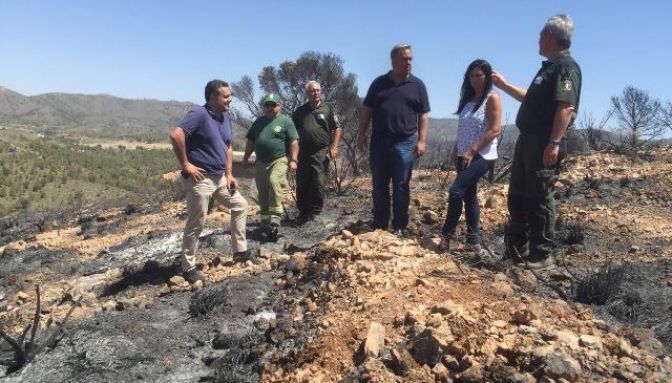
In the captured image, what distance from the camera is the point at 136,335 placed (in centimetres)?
362

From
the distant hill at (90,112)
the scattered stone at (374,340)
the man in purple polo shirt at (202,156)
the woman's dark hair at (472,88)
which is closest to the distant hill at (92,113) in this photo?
the distant hill at (90,112)

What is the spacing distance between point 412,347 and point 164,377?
149 centimetres

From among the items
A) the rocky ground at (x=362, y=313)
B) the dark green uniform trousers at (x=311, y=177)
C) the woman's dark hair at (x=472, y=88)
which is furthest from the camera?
the dark green uniform trousers at (x=311, y=177)

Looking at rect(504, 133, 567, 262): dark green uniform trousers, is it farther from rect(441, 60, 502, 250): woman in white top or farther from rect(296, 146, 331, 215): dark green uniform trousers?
Result: rect(296, 146, 331, 215): dark green uniform trousers

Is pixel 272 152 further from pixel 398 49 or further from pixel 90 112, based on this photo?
pixel 90 112

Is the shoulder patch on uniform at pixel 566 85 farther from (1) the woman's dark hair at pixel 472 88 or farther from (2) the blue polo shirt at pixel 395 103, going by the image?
(2) the blue polo shirt at pixel 395 103

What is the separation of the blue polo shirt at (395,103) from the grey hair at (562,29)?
1268 mm

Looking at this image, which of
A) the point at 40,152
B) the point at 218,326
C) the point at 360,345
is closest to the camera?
the point at 360,345

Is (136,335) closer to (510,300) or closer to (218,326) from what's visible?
(218,326)

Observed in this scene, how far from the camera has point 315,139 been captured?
19.1 feet

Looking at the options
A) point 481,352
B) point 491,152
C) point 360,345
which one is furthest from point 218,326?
point 491,152

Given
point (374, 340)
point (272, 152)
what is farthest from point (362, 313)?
point (272, 152)

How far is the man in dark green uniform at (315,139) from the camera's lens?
19.1 ft

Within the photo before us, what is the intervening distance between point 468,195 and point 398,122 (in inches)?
33.8
